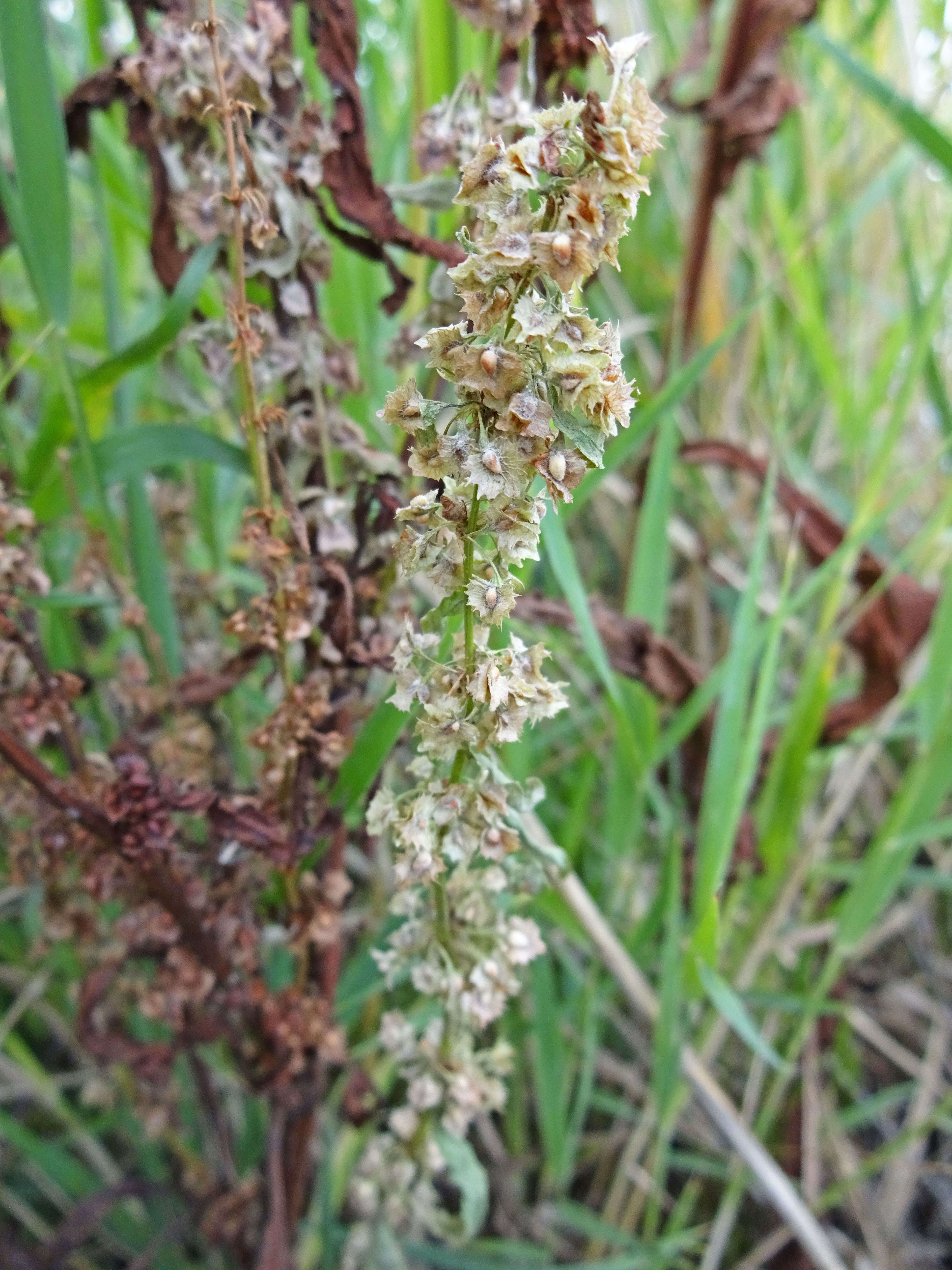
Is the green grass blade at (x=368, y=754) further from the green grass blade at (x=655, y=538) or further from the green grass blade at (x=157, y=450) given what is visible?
the green grass blade at (x=655, y=538)

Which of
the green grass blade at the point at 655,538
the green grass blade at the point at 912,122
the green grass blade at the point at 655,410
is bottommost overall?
the green grass blade at the point at 655,538

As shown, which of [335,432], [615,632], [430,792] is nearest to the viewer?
[430,792]

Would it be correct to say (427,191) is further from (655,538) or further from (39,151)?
(655,538)

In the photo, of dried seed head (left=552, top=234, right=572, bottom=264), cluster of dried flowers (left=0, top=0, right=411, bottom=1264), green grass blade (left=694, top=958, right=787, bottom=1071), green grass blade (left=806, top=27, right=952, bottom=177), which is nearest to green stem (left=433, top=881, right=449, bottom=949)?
cluster of dried flowers (left=0, top=0, right=411, bottom=1264)

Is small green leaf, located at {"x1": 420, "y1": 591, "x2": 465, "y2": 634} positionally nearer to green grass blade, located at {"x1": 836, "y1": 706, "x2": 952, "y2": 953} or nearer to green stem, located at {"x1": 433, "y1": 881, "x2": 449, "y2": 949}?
green stem, located at {"x1": 433, "y1": 881, "x2": 449, "y2": 949}

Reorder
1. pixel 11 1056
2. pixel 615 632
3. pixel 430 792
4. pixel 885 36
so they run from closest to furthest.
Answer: pixel 430 792 < pixel 615 632 < pixel 11 1056 < pixel 885 36

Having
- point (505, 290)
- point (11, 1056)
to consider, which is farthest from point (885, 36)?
point (11, 1056)

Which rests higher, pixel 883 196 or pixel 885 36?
pixel 885 36

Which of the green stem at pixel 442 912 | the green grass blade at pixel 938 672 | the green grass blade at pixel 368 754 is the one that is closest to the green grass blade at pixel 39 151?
the green grass blade at pixel 368 754

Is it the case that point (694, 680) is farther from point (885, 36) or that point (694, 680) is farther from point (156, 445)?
point (885, 36)
